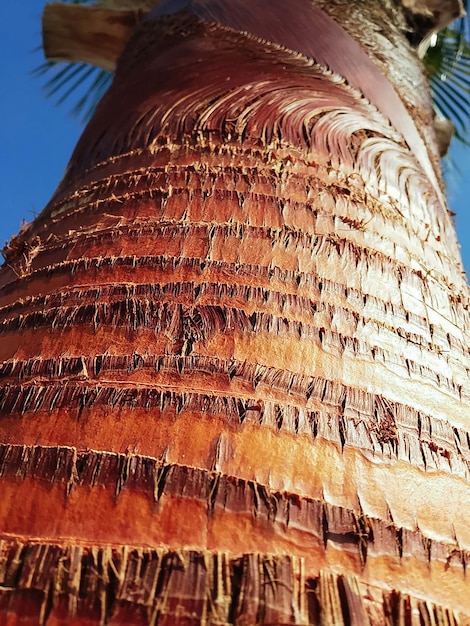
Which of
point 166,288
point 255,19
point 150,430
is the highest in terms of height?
point 255,19

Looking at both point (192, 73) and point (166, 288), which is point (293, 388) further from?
point (192, 73)

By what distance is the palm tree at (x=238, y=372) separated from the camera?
0.68 m

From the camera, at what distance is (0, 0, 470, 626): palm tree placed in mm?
676

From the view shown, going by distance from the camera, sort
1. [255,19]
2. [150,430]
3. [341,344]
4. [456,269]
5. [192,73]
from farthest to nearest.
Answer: [255,19] < [192,73] < [456,269] < [341,344] < [150,430]

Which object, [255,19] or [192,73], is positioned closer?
[192,73]

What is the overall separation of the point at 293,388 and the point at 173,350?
178 mm

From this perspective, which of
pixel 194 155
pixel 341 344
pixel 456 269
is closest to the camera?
pixel 341 344

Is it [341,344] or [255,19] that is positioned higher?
[255,19]

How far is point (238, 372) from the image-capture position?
2.89ft

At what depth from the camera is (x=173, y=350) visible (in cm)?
91

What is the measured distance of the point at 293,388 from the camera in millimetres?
873

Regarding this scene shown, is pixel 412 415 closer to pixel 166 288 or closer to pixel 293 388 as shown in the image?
pixel 293 388

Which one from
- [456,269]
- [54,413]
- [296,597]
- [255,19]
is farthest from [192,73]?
[296,597]

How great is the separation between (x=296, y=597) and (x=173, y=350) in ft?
1.26
